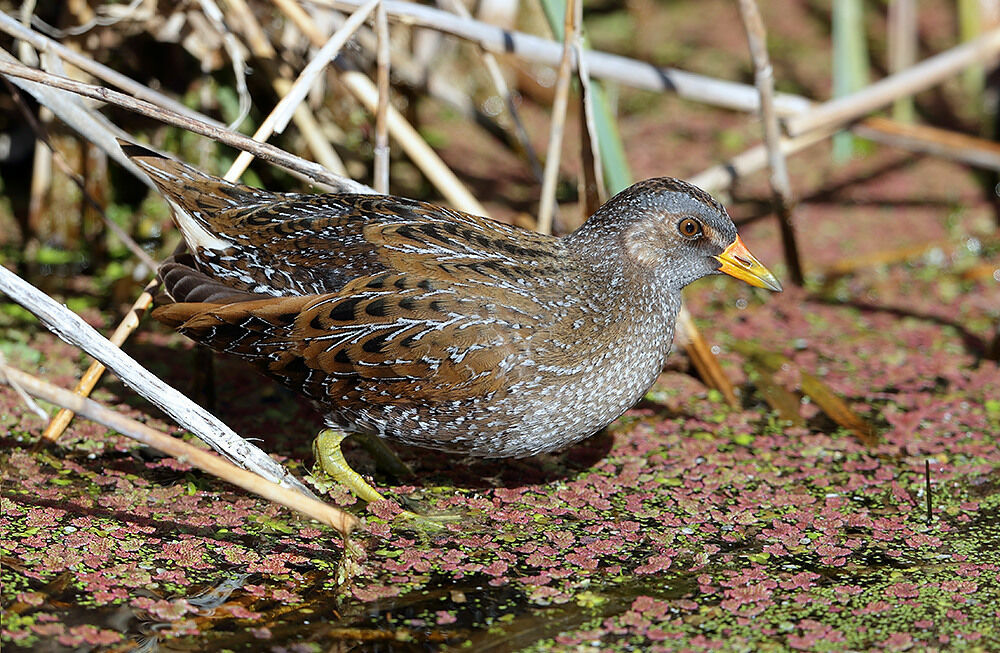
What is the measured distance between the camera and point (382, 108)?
4.48 meters

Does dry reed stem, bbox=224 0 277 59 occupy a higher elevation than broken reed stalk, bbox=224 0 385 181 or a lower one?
higher

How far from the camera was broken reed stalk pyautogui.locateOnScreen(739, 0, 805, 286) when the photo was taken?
5133mm

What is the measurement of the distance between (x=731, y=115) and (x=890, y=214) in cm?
155

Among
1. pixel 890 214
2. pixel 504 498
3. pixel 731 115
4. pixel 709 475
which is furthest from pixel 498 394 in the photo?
pixel 731 115

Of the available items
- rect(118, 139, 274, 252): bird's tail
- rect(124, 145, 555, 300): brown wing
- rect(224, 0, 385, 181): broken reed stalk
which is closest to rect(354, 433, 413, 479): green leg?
rect(124, 145, 555, 300): brown wing

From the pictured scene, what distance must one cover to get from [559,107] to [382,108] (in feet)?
2.49

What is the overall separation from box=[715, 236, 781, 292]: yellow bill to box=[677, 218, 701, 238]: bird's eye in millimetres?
142

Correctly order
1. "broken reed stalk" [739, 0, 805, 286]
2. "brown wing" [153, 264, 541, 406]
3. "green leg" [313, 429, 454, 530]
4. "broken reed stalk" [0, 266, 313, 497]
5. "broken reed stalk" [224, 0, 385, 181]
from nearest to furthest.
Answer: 1. "broken reed stalk" [0, 266, 313, 497]
2. "brown wing" [153, 264, 541, 406]
3. "green leg" [313, 429, 454, 530]
4. "broken reed stalk" [224, 0, 385, 181]
5. "broken reed stalk" [739, 0, 805, 286]

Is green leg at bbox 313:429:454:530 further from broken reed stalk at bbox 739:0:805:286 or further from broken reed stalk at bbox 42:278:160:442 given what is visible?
broken reed stalk at bbox 739:0:805:286

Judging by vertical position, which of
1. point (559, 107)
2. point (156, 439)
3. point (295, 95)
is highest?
point (559, 107)

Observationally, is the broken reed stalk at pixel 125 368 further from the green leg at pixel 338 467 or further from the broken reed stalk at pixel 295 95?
the broken reed stalk at pixel 295 95

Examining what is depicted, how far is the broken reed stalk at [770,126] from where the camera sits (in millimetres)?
5133

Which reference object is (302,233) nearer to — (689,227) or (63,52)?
(63,52)

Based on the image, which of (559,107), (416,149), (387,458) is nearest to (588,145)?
(559,107)
